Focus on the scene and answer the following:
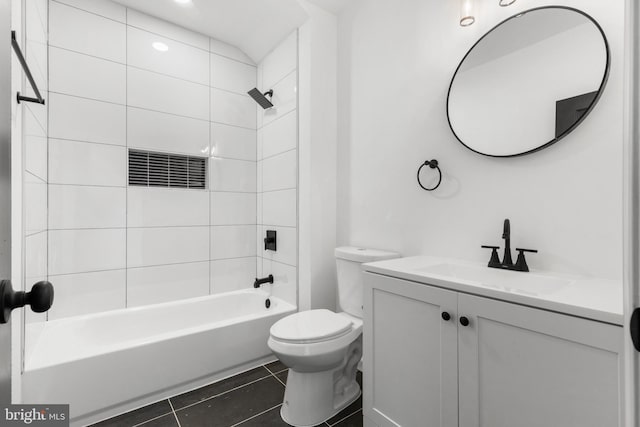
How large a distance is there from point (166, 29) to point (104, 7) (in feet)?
1.33

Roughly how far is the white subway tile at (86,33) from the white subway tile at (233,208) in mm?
1249

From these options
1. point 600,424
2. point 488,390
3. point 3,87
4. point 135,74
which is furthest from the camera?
point 135,74

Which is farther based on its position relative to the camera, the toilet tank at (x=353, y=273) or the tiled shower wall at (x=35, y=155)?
the toilet tank at (x=353, y=273)

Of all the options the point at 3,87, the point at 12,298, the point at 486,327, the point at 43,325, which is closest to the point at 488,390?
the point at 486,327

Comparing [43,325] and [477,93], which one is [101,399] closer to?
[43,325]

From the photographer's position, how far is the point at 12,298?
18.9 inches

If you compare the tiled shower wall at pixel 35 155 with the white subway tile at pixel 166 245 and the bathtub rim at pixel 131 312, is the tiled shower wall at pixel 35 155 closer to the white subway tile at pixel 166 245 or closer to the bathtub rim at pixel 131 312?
the bathtub rim at pixel 131 312

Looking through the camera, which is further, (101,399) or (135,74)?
(135,74)

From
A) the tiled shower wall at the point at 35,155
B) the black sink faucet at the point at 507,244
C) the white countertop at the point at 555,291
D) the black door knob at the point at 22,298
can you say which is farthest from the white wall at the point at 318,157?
the black door knob at the point at 22,298

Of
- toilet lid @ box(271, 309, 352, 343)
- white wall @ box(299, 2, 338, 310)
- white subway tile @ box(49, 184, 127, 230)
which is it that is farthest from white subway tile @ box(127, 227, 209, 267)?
Result: toilet lid @ box(271, 309, 352, 343)

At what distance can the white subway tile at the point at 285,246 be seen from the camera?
7.67ft

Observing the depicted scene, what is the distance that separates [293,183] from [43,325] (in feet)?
6.03

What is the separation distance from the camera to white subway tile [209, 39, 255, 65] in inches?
104

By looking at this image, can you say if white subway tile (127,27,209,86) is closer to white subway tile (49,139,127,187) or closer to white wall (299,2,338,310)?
white subway tile (49,139,127,187)
